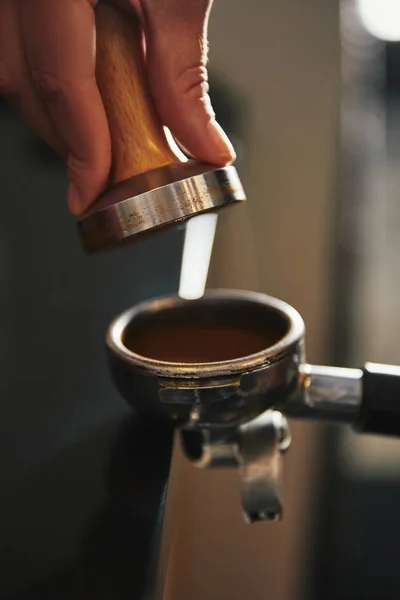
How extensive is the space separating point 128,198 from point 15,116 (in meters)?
0.61

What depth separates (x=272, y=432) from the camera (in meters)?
0.47

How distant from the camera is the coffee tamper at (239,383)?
39 cm

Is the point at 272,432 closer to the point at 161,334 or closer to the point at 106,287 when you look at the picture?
the point at 161,334

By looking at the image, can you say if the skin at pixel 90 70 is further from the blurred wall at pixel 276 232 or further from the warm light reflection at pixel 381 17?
the warm light reflection at pixel 381 17

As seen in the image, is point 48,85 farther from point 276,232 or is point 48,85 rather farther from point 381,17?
point 381,17

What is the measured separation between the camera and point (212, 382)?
0.39 meters

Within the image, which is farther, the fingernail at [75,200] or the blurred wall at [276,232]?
the blurred wall at [276,232]

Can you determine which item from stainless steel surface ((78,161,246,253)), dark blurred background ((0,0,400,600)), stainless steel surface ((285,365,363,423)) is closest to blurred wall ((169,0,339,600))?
dark blurred background ((0,0,400,600))

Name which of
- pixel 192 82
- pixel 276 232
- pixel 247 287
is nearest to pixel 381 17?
pixel 276 232

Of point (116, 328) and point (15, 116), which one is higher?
point (15, 116)

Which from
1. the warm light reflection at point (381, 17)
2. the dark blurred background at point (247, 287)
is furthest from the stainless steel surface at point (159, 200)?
the warm light reflection at point (381, 17)

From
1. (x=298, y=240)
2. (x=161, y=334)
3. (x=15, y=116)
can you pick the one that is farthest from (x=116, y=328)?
(x=298, y=240)

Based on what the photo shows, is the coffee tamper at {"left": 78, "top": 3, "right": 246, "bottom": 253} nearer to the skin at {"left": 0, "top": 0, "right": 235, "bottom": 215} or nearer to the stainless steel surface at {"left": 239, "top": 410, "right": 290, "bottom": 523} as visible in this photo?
the skin at {"left": 0, "top": 0, "right": 235, "bottom": 215}

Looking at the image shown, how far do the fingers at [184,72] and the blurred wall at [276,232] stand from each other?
0.25m
